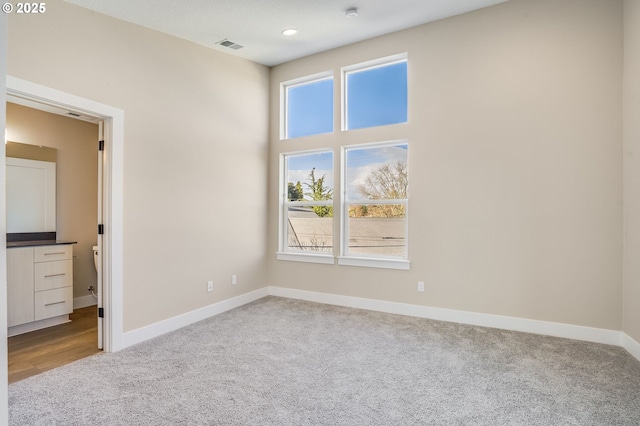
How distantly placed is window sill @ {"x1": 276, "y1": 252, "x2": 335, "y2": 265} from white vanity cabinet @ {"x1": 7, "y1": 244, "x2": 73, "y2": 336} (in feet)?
8.45

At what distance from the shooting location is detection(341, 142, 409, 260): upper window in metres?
4.14

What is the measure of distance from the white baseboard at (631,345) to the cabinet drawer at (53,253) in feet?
18.9

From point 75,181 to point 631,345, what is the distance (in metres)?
6.42

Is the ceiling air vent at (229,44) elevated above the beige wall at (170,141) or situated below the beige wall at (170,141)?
above

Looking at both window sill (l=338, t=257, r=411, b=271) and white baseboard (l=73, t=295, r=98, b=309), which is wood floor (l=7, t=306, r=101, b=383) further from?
Result: window sill (l=338, t=257, r=411, b=271)

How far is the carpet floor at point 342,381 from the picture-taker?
2.07 meters

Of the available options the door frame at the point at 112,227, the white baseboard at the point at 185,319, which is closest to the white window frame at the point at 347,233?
the white baseboard at the point at 185,319

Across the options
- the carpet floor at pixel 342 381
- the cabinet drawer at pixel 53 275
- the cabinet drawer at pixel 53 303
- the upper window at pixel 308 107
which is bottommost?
the carpet floor at pixel 342 381

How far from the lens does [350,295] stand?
4395mm

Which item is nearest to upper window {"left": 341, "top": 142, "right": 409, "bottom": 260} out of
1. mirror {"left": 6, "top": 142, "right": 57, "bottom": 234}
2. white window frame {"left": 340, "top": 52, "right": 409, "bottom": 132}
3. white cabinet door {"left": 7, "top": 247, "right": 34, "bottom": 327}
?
white window frame {"left": 340, "top": 52, "right": 409, "bottom": 132}

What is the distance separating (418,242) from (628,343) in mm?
1980

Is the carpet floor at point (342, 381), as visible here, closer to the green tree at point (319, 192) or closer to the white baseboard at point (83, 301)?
the green tree at point (319, 192)

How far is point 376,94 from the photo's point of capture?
14.1 ft

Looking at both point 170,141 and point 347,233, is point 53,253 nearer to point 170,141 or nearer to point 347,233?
point 170,141
